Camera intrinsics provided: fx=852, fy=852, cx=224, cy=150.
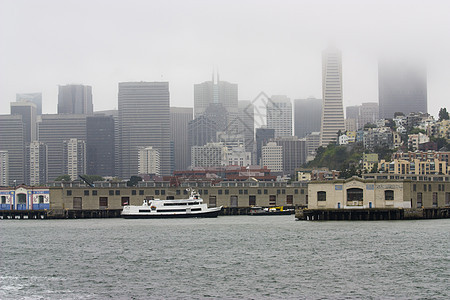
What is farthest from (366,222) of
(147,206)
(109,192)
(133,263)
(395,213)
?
(109,192)

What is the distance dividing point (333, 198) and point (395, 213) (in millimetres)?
8642

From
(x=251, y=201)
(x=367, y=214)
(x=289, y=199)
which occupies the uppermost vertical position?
(x=289, y=199)

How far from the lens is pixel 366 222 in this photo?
10419 cm

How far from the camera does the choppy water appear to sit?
51.6 m

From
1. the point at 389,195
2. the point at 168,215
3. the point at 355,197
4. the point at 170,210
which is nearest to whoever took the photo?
the point at 355,197

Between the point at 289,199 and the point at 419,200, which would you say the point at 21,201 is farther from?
the point at 419,200

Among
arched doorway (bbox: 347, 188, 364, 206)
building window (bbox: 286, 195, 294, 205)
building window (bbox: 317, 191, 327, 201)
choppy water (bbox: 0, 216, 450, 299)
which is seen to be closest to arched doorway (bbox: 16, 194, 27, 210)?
building window (bbox: 286, 195, 294, 205)

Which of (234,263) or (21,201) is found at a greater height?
(21,201)

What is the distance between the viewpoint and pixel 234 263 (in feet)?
209

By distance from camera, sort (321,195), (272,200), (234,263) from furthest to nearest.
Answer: (272,200) < (321,195) < (234,263)

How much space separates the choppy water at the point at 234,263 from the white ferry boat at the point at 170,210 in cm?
2922

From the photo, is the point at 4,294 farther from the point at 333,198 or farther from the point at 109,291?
the point at 333,198

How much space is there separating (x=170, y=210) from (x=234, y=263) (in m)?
64.5

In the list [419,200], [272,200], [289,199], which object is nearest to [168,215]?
[272,200]
